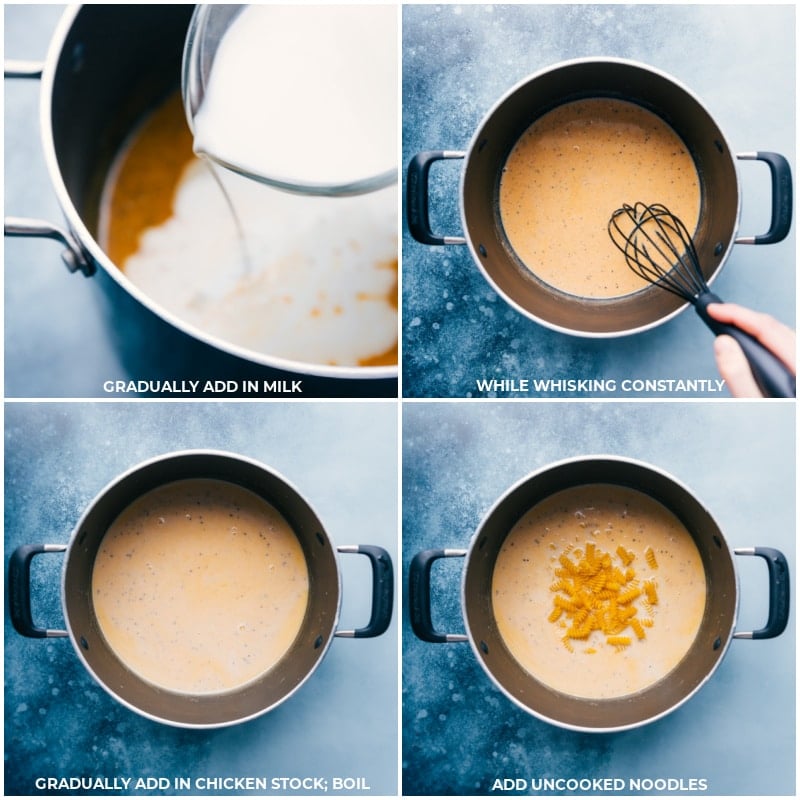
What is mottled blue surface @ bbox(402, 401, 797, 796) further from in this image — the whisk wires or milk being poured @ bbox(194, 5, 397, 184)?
milk being poured @ bbox(194, 5, 397, 184)

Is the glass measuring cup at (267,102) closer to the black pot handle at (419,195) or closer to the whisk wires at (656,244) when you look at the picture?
the black pot handle at (419,195)

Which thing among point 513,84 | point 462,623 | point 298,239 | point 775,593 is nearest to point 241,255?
point 298,239

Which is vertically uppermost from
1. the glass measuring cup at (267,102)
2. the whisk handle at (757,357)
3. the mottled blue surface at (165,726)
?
the glass measuring cup at (267,102)

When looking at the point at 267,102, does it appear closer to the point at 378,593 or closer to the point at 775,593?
the point at 378,593

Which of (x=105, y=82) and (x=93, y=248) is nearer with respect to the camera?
(x=93, y=248)

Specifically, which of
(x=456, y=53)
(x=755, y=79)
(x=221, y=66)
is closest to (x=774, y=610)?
(x=755, y=79)

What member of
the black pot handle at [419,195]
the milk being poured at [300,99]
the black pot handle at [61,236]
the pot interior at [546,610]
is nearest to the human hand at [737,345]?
the pot interior at [546,610]
